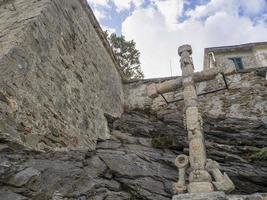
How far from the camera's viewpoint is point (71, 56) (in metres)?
7.06

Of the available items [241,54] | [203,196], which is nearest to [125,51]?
[241,54]

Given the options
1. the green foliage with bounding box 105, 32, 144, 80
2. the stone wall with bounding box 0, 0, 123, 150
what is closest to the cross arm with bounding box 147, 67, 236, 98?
the stone wall with bounding box 0, 0, 123, 150

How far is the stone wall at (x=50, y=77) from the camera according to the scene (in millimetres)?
4473

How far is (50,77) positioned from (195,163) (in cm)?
309

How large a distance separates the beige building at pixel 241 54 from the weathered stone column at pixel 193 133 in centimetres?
1281

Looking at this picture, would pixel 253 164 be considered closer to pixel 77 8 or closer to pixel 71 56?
pixel 71 56

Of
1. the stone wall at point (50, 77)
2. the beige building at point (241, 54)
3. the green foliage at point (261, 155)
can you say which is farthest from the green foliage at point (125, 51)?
the green foliage at point (261, 155)

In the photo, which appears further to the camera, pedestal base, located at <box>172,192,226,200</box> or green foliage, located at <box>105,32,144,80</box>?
green foliage, located at <box>105,32,144,80</box>

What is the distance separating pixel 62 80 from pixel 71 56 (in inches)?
40.7

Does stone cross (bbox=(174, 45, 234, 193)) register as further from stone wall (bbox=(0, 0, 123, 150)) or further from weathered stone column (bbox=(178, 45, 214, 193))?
stone wall (bbox=(0, 0, 123, 150))

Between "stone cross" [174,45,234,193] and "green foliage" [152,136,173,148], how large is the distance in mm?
2190

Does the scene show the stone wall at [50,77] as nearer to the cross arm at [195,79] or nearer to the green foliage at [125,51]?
the cross arm at [195,79]

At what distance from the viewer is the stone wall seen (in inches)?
176

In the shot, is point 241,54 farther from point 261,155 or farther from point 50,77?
point 50,77
